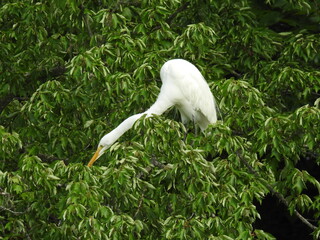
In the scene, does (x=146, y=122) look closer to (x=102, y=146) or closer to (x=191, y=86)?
(x=102, y=146)

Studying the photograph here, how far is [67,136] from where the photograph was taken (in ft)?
18.4

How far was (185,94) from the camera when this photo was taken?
21.1ft

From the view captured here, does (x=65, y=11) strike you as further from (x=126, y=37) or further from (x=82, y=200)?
(x=82, y=200)

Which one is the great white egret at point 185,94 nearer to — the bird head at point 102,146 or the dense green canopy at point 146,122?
the dense green canopy at point 146,122

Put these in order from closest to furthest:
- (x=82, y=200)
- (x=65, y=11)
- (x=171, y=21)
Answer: (x=82, y=200) < (x=65, y=11) < (x=171, y=21)

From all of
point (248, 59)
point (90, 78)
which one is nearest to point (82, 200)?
point (90, 78)

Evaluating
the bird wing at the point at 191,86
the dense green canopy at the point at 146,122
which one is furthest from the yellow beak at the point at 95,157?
the bird wing at the point at 191,86

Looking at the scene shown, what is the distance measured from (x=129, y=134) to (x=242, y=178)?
0.93 m

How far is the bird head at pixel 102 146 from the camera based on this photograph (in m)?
5.40

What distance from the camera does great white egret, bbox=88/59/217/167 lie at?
6.09 metres

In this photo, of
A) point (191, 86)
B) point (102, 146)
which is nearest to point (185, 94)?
point (191, 86)

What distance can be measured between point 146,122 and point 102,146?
103 centimetres

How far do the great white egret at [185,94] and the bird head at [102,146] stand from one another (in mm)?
501

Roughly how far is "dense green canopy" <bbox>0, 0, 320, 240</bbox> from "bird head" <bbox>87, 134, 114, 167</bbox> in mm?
141
